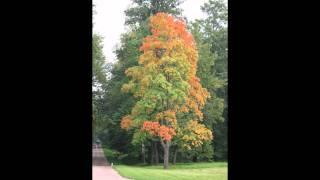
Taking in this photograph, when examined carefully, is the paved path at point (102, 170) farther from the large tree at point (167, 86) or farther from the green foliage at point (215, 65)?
the green foliage at point (215, 65)

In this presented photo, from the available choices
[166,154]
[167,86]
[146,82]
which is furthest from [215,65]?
[166,154]

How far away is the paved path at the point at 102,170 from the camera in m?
12.1

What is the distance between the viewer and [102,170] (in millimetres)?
12844

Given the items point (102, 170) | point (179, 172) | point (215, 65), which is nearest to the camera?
point (179, 172)

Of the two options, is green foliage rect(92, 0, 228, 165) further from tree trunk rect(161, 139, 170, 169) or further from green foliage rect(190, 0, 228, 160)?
tree trunk rect(161, 139, 170, 169)

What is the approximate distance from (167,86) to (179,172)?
7.49ft

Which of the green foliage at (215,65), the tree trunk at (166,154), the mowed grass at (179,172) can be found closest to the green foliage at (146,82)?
the green foliage at (215,65)

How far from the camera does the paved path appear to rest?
12.1m

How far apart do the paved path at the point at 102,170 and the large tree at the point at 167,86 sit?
1.33m

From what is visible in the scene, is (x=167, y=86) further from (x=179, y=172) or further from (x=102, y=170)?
(x=102, y=170)
